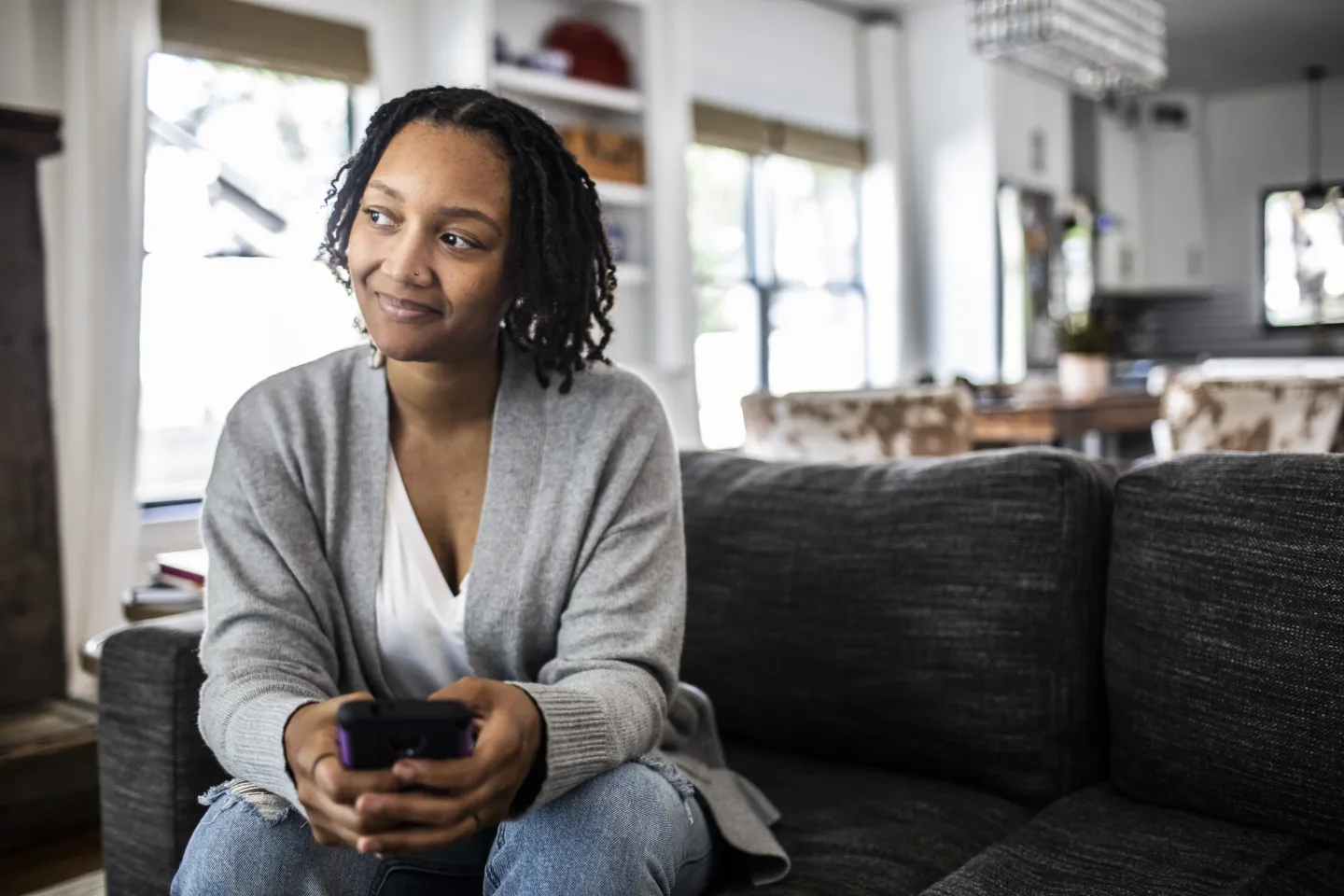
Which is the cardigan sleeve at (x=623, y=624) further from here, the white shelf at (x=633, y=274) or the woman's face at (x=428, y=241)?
the white shelf at (x=633, y=274)

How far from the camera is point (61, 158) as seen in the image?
333cm

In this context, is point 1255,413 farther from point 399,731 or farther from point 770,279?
point 770,279

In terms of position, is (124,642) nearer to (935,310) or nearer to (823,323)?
(823,323)

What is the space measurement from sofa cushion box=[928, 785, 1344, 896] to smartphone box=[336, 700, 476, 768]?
538 mm

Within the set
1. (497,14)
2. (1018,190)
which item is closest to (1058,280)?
(1018,190)

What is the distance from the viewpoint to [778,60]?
20.6 ft

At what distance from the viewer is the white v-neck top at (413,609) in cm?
129

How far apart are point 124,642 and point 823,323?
18.3 ft

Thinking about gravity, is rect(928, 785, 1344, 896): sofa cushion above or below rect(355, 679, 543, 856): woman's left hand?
below

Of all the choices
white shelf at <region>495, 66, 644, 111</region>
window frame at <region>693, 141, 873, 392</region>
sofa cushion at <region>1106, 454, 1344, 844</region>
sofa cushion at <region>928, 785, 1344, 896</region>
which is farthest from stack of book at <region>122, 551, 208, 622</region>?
window frame at <region>693, 141, 873, 392</region>

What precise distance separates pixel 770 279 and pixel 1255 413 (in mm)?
3675

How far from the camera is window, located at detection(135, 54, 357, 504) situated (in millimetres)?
3779

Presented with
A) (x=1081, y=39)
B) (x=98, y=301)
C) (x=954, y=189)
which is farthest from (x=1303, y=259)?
(x=98, y=301)

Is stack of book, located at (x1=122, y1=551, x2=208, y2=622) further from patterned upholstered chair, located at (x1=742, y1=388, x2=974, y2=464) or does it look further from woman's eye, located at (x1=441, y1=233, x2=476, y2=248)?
patterned upholstered chair, located at (x1=742, y1=388, x2=974, y2=464)
